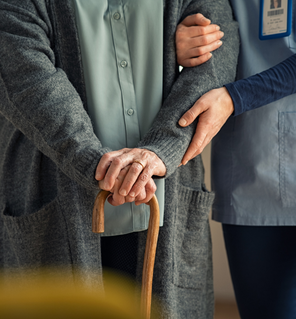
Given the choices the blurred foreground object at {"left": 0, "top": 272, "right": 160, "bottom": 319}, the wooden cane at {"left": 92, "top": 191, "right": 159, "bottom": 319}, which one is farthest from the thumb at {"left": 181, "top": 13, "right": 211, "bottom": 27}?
the blurred foreground object at {"left": 0, "top": 272, "right": 160, "bottom": 319}

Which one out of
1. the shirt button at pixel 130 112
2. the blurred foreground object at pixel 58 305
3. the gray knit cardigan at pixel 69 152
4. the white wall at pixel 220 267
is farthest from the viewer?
the white wall at pixel 220 267

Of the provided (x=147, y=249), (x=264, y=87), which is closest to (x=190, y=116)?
(x=264, y=87)

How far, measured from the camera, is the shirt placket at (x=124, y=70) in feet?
3.04

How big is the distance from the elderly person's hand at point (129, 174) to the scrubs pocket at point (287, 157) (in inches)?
16.2

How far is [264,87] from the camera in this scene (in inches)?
37.4

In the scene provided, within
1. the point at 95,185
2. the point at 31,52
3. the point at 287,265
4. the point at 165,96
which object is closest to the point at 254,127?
the point at 165,96

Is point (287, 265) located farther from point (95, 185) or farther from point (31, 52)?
point (31, 52)

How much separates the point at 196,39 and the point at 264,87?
0.21 meters

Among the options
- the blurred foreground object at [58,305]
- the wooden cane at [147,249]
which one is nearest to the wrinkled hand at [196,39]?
the wooden cane at [147,249]

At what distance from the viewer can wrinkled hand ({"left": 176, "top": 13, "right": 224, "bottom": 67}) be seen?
3.10ft

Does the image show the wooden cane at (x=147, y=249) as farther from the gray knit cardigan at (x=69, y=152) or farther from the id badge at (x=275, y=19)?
the id badge at (x=275, y=19)

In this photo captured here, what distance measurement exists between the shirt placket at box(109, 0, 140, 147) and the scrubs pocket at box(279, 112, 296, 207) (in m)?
0.40

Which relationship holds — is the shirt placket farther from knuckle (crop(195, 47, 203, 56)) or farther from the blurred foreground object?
the blurred foreground object

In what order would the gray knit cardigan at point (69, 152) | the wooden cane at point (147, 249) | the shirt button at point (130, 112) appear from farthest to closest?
1. the shirt button at point (130, 112)
2. the gray knit cardigan at point (69, 152)
3. the wooden cane at point (147, 249)
